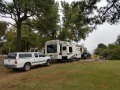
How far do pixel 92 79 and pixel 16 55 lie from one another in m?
10.1

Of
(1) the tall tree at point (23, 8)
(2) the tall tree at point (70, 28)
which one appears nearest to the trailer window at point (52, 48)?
(1) the tall tree at point (23, 8)

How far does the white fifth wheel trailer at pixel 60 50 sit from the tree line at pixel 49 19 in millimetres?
2642

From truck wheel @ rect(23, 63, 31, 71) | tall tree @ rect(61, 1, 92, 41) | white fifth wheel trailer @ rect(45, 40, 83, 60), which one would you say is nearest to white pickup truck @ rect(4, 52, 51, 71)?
truck wheel @ rect(23, 63, 31, 71)

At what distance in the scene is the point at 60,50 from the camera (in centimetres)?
3666

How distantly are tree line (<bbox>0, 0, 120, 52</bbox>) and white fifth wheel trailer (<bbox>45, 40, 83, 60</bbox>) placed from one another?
2.64 metres

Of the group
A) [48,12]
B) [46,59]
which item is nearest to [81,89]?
[46,59]

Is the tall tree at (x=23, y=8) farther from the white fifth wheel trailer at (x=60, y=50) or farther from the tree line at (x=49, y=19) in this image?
the white fifth wheel trailer at (x=60, y=50)

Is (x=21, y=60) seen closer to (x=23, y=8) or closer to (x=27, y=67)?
(x=27, y=67)

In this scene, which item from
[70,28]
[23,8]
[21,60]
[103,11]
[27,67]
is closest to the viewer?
[103,11]

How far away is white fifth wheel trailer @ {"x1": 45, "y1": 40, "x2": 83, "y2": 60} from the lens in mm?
35875

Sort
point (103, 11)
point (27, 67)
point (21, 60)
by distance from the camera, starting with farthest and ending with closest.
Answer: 1. point (27, 67)
2. point (21, 60)
3. point (103, 11)

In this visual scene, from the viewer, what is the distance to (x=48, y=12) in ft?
116

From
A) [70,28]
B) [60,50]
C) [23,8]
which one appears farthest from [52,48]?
[70,28]

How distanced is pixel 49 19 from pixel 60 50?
4.74 meters
